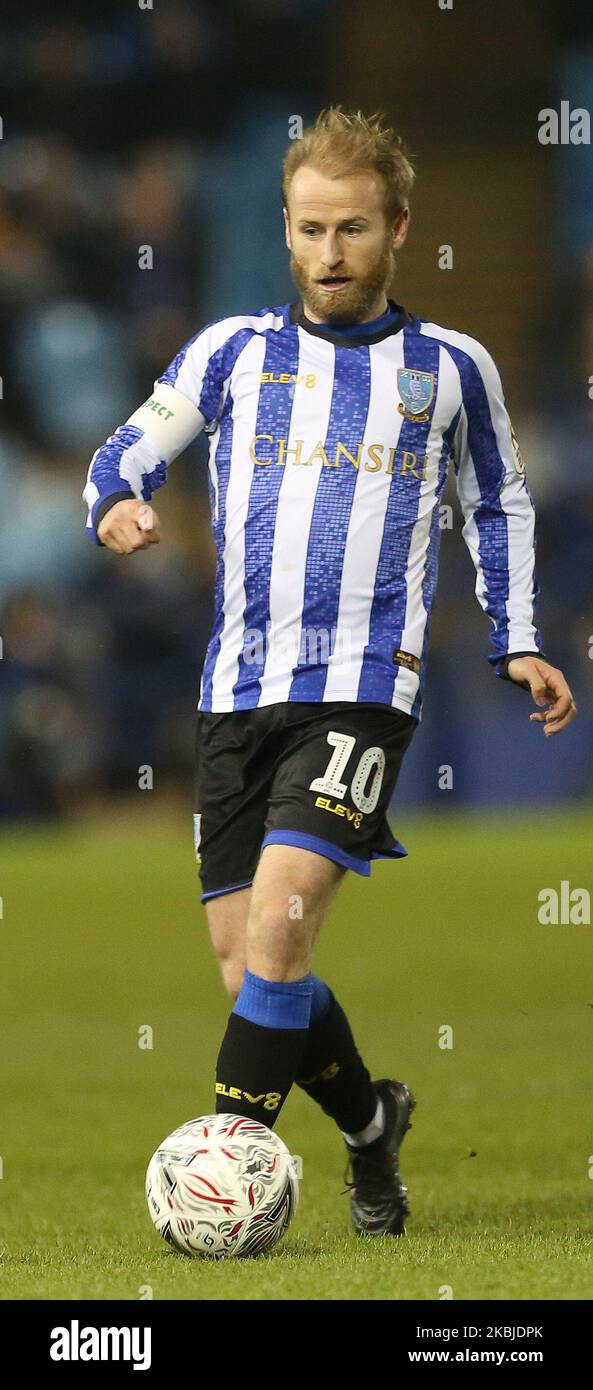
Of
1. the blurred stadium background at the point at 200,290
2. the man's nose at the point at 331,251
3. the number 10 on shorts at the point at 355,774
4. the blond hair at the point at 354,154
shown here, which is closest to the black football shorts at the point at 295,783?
the number 10 on shorts at the point at 355,774

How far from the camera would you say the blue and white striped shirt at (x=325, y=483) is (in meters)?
3.99

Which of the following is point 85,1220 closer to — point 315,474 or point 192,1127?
point 192,1127

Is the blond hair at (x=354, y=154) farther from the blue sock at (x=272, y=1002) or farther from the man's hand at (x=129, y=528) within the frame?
the blue sock at (x=272, y=1002)

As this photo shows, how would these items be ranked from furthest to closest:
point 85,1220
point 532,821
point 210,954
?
1. point 532,821
2. point 210,954
3. point 85,1220

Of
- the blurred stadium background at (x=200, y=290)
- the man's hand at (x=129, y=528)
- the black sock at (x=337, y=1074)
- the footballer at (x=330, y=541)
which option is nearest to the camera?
the man's hand at (x=129, y=528)

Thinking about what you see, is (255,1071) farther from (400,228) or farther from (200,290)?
(200,290)

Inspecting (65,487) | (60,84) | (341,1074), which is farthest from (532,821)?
(341,1074)

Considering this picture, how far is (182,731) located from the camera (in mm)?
14602

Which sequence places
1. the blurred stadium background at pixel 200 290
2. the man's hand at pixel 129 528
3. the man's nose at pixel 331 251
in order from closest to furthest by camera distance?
the man's hand at pixel 129 528 < the man's nose at pixel 331 251 < the blurred stadium background at pixel 200 290

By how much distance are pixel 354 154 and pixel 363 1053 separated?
137 inches

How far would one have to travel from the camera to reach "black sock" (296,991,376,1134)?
415 centimetres

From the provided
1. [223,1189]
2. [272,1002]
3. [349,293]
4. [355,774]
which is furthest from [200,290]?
[223,1189]

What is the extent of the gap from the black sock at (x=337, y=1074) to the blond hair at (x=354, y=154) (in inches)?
65.0

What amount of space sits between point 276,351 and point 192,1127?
1560mm
